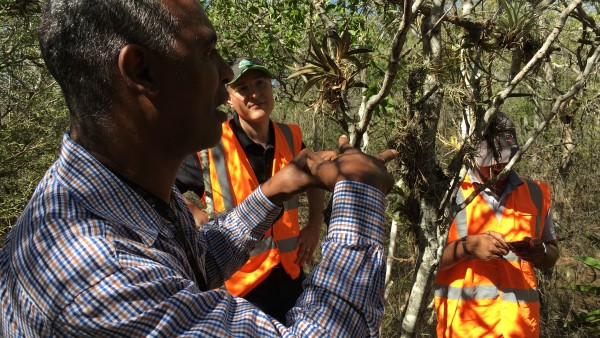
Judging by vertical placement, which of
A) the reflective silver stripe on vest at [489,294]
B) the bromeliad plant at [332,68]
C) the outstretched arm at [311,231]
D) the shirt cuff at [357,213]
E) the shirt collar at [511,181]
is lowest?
the reflective silver stripe on vest at [489,294]

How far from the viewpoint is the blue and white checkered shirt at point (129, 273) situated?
100 centimetres

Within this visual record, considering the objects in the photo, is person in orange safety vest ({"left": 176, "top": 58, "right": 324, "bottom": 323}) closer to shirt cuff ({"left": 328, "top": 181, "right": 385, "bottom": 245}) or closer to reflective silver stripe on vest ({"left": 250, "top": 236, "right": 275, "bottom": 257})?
A: reflective silver stripe on vest ({"left": 250, "top": 236, "right": 275, "bottom": 257})

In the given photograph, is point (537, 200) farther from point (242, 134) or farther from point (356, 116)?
point (242, 134)

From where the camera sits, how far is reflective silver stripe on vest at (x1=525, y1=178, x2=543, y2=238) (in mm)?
3465

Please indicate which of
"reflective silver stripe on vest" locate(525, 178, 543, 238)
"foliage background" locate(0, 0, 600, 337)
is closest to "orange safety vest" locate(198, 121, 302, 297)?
"foliage background" locate(0, 0, 600, 337)

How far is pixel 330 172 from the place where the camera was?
4.46 ft

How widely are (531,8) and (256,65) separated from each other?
1.67m

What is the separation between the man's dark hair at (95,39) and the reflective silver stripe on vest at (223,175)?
2.17 meters

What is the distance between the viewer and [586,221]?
22.9 ft

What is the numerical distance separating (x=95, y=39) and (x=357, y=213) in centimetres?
61

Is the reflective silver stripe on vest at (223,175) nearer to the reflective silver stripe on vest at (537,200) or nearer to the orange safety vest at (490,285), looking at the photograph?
the orange safety vest at (490,285)

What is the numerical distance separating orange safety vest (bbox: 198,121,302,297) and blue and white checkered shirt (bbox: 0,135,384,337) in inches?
79.4

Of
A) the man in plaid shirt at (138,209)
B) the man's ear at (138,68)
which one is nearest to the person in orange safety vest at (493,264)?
the man in plaid shirt at (138,209)

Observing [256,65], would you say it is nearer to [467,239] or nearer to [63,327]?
[467,239]
